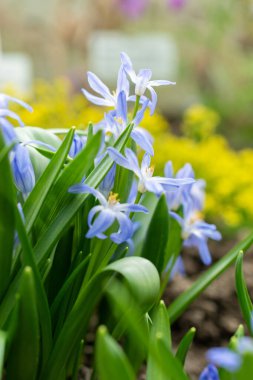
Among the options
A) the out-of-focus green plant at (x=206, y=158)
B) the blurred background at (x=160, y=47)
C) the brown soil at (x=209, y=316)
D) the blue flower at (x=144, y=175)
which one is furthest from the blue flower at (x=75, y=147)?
the blurred background at (x=160, y=47)

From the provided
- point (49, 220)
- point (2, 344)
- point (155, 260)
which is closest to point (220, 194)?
point (155, 260)

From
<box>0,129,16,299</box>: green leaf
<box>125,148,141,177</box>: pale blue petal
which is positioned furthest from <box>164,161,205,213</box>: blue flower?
<box>0,129,16,299</box>: green leaf

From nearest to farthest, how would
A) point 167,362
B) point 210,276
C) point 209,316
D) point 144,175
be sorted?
1. point 167,362
2. point 144,175
3. point 210,276
4. point 209,316

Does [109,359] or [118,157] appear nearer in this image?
[109,359]

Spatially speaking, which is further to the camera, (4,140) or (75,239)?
(75,239)

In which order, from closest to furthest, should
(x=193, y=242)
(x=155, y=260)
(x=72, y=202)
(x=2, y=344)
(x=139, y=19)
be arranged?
(x=2, y=344) < (x=72, y=202) < (x=155, y=260) < (x=193, y=242) < (x=139, y=19)

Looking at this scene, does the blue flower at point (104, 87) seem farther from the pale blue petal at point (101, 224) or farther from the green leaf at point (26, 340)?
the green leaf at point (26, 340)

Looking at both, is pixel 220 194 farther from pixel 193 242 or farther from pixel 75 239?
pixel 75 239

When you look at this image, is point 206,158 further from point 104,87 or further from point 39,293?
point 39,293

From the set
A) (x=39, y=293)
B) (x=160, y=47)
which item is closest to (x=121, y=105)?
(x=39, y=293)
